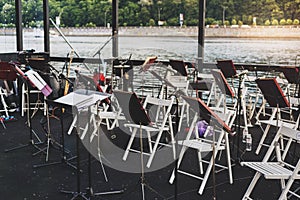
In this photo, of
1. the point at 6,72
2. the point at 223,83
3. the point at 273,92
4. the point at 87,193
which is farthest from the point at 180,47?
the point at 87,193

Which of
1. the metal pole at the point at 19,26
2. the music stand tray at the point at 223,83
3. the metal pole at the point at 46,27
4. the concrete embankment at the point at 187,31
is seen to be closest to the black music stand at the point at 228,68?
the music stand tray at the point at 223,83

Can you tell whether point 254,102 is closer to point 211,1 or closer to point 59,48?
point 211,1

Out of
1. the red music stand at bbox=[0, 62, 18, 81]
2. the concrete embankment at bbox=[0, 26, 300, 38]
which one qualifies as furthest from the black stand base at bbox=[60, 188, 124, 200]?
the concrete embankment at bbox=[0, 26, 300, 38]

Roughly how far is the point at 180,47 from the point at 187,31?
0.34 metres

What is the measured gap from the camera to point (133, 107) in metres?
3.70

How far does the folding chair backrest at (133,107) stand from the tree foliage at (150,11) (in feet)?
14.3

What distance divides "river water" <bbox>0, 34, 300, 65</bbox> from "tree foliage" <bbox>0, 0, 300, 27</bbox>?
0.35 metres

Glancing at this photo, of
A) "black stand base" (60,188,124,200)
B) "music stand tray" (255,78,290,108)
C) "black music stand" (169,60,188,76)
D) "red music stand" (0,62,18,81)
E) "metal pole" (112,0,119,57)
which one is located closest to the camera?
"black stand base" (60,188,124,200)

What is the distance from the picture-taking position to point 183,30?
26.5 ft

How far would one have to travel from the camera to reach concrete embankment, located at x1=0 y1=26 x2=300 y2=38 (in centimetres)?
754

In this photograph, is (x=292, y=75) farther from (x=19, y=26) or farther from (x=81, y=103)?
(x=19, y=26)

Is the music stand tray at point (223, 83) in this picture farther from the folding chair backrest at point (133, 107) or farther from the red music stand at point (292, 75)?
the folding chair backrest at point (133, 107)

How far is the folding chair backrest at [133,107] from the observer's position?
3.63 m

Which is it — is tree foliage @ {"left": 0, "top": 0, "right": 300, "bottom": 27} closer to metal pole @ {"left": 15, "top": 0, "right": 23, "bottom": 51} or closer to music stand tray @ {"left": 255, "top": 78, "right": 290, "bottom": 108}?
metal pole @ {"left": 15, "top": 0, "right": 23, "bottom": 51}
